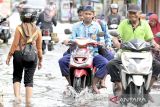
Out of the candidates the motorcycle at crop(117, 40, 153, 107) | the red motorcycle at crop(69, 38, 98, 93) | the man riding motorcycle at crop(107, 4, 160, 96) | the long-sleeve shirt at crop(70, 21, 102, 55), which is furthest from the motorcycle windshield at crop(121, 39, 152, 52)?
the long-sleeve shirt at crop(70, 21, 102, 55)

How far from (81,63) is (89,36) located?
727 millimetres

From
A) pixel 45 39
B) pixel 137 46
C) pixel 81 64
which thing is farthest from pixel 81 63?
pixel 45 39

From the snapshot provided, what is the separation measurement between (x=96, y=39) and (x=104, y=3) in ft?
77.6

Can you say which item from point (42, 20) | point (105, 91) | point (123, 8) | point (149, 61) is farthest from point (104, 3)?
point (149, 61)

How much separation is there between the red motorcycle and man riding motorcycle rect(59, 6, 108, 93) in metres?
0.13

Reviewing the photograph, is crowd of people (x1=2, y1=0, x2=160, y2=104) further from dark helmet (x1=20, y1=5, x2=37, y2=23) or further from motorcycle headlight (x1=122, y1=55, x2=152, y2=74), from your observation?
motorcycle headlight (x1=122, y1=55, x2=152, y2=74)

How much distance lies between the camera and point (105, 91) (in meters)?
11.0

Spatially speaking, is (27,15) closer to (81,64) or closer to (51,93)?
(81,64)

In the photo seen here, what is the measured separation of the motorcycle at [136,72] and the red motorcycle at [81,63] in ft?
4.53

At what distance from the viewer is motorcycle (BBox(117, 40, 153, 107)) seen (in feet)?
26.5

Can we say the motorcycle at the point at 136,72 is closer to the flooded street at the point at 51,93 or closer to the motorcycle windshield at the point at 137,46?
the motorcycle windshield at the point at 137,46

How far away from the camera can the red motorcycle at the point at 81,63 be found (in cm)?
971

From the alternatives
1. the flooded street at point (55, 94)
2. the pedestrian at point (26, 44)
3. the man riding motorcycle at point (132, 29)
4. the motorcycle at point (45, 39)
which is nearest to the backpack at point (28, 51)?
the pedestrian at point (26, 44)

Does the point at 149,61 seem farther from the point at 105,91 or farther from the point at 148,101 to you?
the point at 105,91
